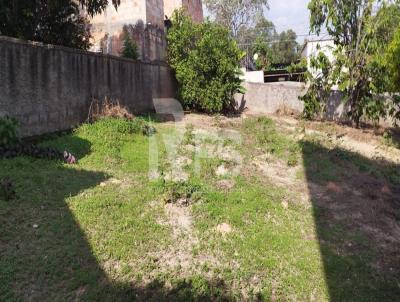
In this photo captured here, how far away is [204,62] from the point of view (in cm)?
1251

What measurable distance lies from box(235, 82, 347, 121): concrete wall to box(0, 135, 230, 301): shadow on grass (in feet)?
35.8

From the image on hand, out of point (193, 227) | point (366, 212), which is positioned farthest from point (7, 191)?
point (366, 212)

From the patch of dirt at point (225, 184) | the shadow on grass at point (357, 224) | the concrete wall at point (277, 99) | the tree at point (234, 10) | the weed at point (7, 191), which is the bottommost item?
the shadow on grass at point (357, 224)

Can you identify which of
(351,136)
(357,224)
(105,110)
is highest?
(105,110)

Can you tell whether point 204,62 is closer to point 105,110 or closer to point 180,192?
point 105,110

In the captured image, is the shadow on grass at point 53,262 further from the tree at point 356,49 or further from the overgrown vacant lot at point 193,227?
the tree at point 356,49

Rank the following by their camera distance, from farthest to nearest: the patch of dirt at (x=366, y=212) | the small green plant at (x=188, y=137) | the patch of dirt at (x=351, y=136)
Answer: the patch of dirt at (x=351, y=136) → the small green plant at (x=188, y=137) → the patch of dirt at (x=366, y=212)

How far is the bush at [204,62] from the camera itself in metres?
12.5

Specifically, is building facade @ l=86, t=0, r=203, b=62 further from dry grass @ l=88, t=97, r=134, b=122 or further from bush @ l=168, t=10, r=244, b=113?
dry grass @ l=88, t=97, r=134, b=122

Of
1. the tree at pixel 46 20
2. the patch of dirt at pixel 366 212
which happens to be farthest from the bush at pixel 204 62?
the patch of dirt at pixel 366 212

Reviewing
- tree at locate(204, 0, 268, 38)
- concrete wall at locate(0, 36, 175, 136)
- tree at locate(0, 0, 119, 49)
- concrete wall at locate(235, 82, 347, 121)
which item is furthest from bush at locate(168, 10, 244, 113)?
tree at locate(204, 0, 268, 38)

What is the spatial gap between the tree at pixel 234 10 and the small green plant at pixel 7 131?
29.1m

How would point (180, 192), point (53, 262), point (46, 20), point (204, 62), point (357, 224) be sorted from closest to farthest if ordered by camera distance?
point (53, 262)
point (357, 224)
point (180, 192)
point (46, 20)
point (204, 62)

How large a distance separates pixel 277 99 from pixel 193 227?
11.3m
